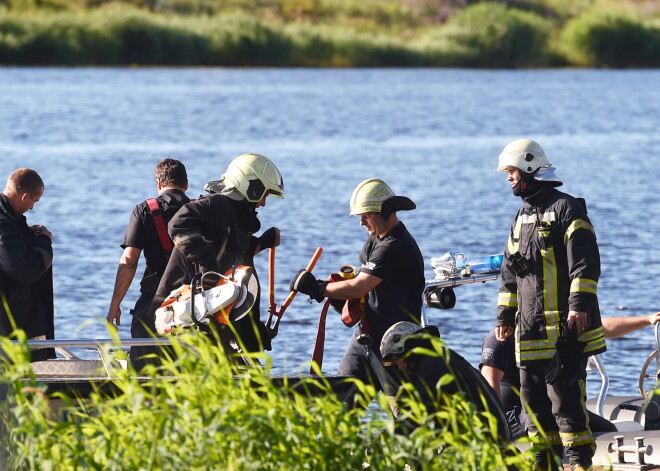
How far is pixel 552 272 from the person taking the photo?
7.15 m

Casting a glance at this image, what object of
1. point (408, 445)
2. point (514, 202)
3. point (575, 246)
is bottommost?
point (514, 202)

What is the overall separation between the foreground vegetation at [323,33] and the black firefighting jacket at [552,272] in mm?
51094

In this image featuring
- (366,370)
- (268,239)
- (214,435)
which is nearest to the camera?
(214,435)

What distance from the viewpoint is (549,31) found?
65500mm

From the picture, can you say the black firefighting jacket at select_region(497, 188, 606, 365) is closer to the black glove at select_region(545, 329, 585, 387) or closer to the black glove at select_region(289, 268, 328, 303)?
the black glove at select_region(545, 329, 585, 387)

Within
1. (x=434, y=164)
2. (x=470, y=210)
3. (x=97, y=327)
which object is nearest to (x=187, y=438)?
(x=97, y=327)

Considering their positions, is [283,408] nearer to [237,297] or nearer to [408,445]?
[408,445]

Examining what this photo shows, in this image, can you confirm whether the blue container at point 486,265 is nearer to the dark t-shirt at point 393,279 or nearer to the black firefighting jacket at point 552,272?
the dark t-shirt at point 393,279

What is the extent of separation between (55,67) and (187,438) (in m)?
55.6

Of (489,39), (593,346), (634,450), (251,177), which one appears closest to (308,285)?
(251,177)

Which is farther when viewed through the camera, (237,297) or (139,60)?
(139,60)

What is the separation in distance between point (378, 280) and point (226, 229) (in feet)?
2.84

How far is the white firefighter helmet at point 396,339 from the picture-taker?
681cm

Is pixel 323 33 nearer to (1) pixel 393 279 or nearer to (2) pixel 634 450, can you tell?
(1) pixel 393 279
